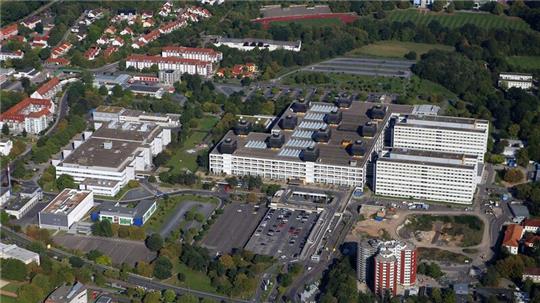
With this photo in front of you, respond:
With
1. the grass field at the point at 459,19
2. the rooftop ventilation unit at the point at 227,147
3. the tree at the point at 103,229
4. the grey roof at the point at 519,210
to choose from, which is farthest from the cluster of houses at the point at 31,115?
the grass field at the point at 459,19

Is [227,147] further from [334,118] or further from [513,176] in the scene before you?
[513,176]

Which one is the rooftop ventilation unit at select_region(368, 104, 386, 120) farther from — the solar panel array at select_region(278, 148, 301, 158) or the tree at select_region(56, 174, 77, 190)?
the tree at select_region(56, 174, 77, 190)

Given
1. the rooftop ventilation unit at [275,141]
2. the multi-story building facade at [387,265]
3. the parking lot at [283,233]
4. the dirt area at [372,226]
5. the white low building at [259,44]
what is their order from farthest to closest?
the white low building at [259,44], the rooftop ventilation unit at [275,141], the dirt area at [372,226], the parking lot at [283,233], the multi-story building facade at [387,265]

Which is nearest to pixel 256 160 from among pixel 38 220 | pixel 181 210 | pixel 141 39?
pixel 181 210

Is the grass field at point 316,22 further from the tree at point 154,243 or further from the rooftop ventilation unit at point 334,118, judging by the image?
the tree at point 154,243

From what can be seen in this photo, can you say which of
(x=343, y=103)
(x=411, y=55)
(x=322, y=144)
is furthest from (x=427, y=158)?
(x=411, y=55)

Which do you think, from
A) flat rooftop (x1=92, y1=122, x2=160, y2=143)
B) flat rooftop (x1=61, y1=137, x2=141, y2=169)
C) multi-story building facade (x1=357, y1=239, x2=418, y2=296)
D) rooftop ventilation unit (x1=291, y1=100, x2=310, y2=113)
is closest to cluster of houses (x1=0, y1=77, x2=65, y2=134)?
flat rooftop (x1=92, y1=122, x2=160, y2=143)
